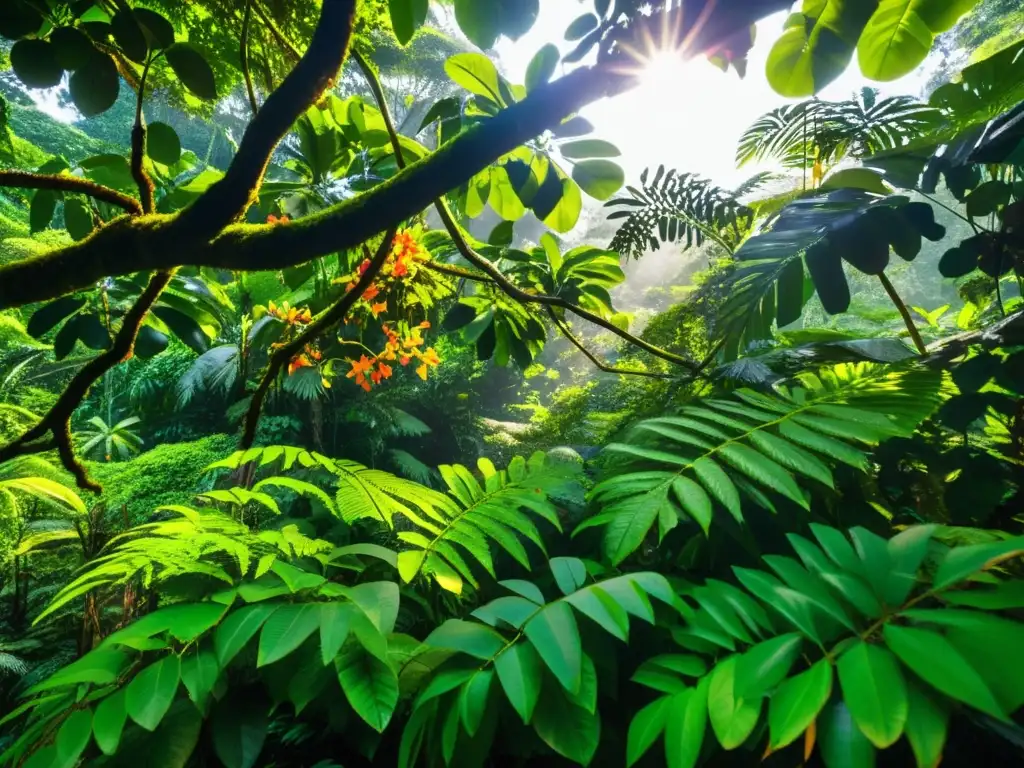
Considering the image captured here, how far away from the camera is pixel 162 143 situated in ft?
2.94

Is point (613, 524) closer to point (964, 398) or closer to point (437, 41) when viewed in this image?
point (964, 398)

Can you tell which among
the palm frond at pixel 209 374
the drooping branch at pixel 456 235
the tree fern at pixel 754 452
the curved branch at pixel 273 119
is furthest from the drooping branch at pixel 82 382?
the palm frond at pixel 209 374

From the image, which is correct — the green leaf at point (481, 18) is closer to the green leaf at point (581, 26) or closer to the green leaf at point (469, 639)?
the green leaf at point (581, 26)

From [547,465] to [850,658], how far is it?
809 mm

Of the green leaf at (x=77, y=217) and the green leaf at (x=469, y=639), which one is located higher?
the green leaf at (x=77, y=217)

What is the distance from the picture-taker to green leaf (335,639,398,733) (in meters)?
0.47

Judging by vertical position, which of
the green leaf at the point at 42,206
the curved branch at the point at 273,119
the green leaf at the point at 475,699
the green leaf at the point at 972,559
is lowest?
the green leaf at the point at 972,559

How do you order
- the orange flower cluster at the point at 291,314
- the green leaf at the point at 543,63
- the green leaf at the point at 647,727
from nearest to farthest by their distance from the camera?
the green leaf at the point at 647,727 → the green leaf at the point at 543,63 → the orange flower cluster at the point at 291,314

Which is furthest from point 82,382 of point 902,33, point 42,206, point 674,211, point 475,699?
point 674,211

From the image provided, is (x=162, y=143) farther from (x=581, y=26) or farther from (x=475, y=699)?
(x=475, y=699)

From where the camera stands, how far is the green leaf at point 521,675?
43cm

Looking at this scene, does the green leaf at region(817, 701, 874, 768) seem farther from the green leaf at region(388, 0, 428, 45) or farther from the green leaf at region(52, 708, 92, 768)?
the green leaf at region(388, 0, 428, 45)

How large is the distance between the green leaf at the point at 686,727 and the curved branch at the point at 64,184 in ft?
3.07

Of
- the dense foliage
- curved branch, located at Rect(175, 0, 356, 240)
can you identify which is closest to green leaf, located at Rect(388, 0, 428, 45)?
the dense foliage
